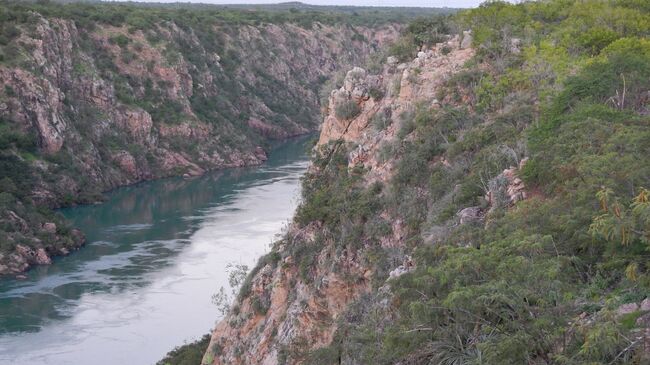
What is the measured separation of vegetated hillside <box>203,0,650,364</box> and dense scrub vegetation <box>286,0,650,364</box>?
0.15ft

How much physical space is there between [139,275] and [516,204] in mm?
32152

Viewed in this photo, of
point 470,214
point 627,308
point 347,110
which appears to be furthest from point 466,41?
point 627,308

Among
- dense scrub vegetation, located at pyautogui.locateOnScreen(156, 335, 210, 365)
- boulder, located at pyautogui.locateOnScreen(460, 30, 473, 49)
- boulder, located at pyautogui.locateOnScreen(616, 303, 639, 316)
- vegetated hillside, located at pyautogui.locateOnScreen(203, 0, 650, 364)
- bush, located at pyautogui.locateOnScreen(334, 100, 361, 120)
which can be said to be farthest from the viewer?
dense scrub vegetation, located at pyautogui.locateOnScreen(156, 335, 210, 365)

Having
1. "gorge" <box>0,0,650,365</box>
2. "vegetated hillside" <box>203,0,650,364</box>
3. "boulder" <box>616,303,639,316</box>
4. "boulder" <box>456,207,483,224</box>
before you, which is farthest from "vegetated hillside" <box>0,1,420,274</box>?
"boulder" <box>616,303,639,316</box>

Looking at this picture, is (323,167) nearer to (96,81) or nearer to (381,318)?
(381,318)

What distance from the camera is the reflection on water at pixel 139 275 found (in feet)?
124

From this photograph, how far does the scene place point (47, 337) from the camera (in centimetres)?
3875

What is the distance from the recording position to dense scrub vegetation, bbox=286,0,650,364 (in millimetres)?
12422

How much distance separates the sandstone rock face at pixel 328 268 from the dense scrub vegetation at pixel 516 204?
0.48 m

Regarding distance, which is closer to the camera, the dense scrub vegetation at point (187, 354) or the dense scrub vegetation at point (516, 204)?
the dense scrub vegetation at point (516, 204)

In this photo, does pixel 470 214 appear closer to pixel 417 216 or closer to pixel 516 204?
pixel 516 204

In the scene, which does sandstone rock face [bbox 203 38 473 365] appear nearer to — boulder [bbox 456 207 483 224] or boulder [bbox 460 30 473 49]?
boulder [bbox 460 30 473 49]

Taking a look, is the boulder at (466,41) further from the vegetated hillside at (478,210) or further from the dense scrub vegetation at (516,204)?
the dense scrub vegetation at (516,204)

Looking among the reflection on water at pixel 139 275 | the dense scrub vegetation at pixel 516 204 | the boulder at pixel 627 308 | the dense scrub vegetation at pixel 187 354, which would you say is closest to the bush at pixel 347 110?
the dense scrub vegetation at pixel 516 204
